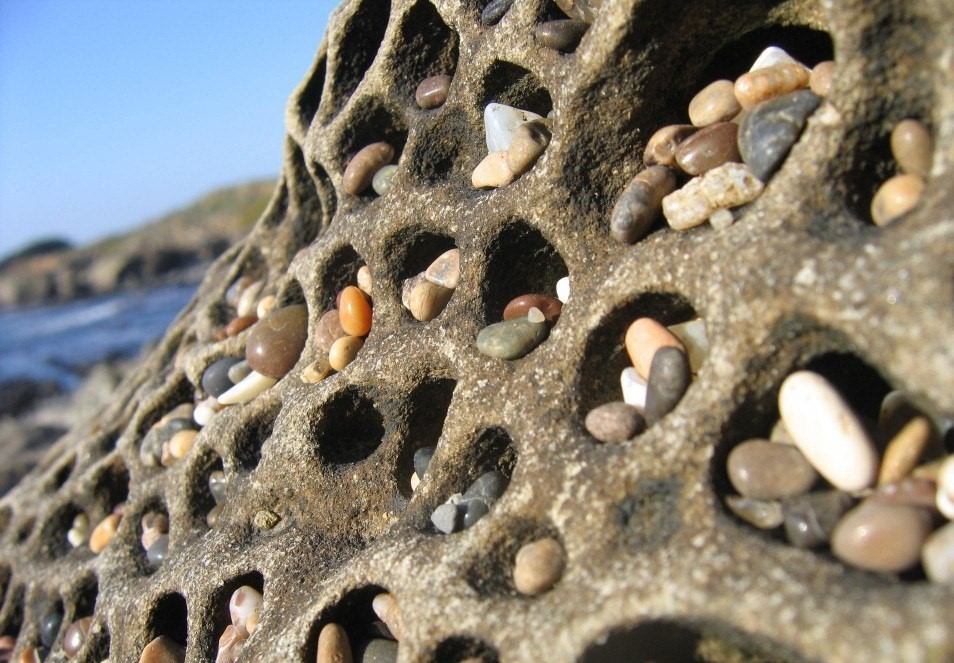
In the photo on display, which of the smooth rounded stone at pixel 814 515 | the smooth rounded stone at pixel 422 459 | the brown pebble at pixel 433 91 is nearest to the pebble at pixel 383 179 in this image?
the brown pebble at pixel 433 91

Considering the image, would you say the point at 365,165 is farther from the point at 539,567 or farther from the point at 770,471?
the point at 770,471

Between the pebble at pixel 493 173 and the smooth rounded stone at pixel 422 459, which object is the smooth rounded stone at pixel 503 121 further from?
the smooth rounded stone at pixel 422 459

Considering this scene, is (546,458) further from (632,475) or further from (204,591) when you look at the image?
(204,591)

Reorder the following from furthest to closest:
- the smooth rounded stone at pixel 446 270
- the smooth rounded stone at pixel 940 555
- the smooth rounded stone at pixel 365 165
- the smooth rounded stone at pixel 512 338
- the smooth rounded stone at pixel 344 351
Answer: the smooth rounded stone at pixel 365 165
the smooth rounded stone at pixel 344 351
the smooth rounded stone at pixel 446 270
the smooth rounded stone at pixel 512 338
the smooth rounded stone at pixel 940 555

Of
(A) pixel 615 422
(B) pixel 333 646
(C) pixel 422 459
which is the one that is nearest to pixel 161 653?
(B) pixel 333 646

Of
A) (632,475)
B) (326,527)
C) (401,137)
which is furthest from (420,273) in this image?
(632,475)

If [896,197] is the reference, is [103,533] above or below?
below
